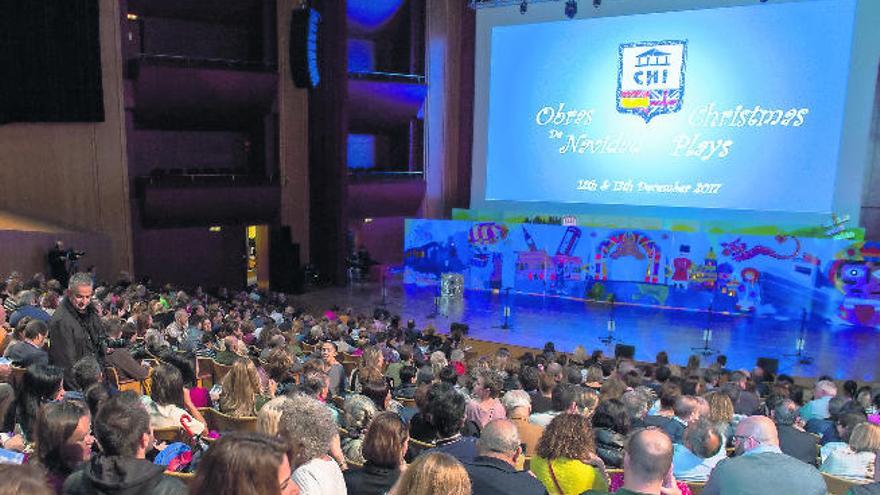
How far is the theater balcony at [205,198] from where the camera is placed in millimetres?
16141

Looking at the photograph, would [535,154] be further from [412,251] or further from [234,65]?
[234,65]

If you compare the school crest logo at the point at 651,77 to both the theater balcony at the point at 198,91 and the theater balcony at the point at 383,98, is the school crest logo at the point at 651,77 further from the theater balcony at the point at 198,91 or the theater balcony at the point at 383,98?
the theater balcony at the point at 198,91

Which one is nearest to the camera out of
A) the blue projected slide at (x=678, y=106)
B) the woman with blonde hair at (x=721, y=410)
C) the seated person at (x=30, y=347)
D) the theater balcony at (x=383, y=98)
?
the woman with blonde hair at (x=721, y=410)

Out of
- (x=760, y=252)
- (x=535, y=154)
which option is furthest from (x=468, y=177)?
(x=760, y=252)

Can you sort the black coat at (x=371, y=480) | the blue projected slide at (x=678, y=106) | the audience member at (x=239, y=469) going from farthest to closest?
the blue projected slide at (x=678, y=106) → the black coat at (x=371, y=480) → the audience member at (x=239, y=469)

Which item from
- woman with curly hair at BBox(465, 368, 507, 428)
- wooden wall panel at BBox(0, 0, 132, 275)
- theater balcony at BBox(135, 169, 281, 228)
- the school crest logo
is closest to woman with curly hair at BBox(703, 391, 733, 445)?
woman with curly hair at BBox(465, 368, 507, 428)

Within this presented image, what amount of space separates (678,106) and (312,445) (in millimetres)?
15587

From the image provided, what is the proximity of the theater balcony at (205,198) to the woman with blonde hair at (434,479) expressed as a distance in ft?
49.4

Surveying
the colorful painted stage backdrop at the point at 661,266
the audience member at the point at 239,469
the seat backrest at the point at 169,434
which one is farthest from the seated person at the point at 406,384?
the colorful painted stage backdrop at the point at 661,266

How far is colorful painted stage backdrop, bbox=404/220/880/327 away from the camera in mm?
14578

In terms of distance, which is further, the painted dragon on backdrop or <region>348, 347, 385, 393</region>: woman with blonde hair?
the painted dragon on backdrop

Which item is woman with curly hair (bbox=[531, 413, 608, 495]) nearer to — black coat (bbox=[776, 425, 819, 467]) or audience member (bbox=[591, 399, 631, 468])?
audience member (bbox=[591, 399, 631, 468])

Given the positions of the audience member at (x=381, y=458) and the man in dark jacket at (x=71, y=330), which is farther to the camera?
the man in dark jacket at (x=71, y=330)

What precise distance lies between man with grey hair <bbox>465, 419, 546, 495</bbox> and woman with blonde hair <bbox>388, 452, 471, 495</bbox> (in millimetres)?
694
